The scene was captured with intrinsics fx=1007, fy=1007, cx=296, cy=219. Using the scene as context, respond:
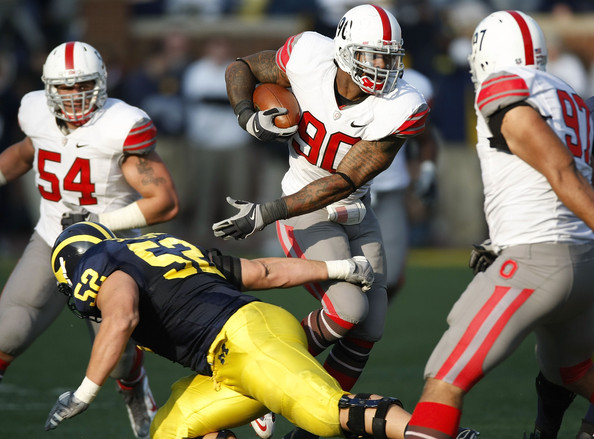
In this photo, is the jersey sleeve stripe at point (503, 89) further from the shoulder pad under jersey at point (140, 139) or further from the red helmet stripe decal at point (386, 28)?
the shoulder pad under jersey at point (140, 139)

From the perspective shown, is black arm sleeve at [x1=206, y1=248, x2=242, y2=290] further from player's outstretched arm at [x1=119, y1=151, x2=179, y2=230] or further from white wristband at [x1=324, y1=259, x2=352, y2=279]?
player's outstretched arm at [x1=119, y1=151, x2=179, y2=230]

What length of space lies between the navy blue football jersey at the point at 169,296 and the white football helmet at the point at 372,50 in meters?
1.11

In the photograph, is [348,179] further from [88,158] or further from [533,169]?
[88,158]

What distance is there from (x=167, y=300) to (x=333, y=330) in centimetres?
81

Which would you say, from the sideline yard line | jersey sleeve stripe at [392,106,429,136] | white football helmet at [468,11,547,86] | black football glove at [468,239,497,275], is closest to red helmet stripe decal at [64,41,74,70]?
jersey sleeve stripe at [392,106,429,136]

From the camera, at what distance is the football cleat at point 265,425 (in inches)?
173

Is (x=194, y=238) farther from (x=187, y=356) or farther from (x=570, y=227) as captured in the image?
(x=570, y=227)

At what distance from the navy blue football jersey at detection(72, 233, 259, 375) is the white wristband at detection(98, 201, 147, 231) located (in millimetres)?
946

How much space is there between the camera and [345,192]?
4387 mm

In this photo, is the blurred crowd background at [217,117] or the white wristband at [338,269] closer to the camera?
the white wristband at [338,269]

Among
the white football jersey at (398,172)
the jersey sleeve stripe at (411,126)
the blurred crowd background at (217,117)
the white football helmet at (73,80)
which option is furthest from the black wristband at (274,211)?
the blurred crowd background at (217,117)

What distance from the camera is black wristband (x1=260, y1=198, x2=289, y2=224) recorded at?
13.9 ft

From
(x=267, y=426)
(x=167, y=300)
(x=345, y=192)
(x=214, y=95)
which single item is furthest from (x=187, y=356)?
(x=214, y=95)

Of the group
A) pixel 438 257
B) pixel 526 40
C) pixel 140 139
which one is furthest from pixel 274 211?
pixel 438 257
